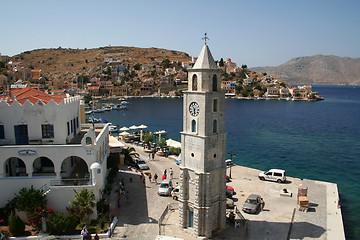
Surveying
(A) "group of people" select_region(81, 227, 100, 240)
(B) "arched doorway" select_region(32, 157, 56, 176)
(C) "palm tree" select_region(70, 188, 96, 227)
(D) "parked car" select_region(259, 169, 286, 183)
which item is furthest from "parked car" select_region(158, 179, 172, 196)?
(D) "parked car" select_region(259, 169, 286, 183)

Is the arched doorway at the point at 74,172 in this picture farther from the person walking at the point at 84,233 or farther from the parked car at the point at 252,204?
the parked car at the point at 252,204

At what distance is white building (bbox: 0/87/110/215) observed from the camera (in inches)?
751

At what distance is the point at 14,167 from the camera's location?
826 inches

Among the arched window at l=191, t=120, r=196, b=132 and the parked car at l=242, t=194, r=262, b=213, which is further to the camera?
the parked car at l=242, t=194, r=262, b=213

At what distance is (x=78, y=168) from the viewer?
2320 centimetres

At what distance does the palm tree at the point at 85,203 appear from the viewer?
17.4m

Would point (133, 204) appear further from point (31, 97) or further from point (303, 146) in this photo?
point (303, 146)

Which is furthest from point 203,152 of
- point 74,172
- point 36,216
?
point 74,172

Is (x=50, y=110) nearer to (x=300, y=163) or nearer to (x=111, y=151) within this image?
(x=111, y=151)

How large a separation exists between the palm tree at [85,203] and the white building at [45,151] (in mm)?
1078

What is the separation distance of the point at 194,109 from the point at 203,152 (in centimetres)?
258

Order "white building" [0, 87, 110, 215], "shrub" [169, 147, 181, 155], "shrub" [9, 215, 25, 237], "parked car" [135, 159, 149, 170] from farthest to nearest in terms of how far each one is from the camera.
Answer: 1. "shrub" [169, 147, 181, 155]
2. "parked car" [135, 159, 149, 170]
3. "white building" [0, 87, 110, 215]
4. "shrub" [9, 215, 25, 237]

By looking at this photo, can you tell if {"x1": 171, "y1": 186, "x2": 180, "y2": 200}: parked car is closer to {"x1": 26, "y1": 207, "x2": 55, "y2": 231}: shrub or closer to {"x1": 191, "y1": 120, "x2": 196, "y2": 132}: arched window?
{"x1": 191, "y1": 120, "x2": 196, "y2": 132}: arched window

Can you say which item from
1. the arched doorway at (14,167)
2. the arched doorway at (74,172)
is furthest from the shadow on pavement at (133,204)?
the arched doorway at (14,167)
